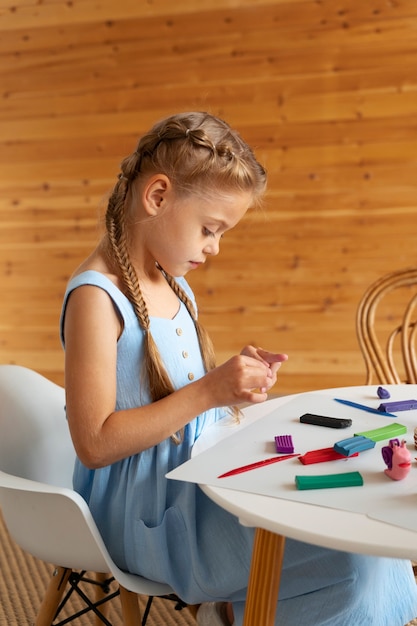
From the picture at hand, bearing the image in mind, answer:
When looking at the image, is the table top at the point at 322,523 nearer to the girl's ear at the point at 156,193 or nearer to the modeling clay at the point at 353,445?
the modeling clay at the point at 353,445

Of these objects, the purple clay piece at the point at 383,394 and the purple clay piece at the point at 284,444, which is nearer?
the purple clay piece at the point at 284,444

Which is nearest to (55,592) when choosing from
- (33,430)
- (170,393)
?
(33,430)

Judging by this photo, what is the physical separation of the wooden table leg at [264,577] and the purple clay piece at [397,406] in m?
0.40

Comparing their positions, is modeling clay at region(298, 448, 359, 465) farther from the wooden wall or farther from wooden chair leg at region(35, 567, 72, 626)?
the wooden wall

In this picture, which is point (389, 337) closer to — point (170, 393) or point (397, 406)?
point (397, 406)

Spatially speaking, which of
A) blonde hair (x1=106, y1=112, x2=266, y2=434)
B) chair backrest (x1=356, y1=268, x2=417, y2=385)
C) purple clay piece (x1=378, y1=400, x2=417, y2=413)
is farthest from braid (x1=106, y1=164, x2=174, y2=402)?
chair backrest (x1=356, y1=268, x2=417, y2=385)

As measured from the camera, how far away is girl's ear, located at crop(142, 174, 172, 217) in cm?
115

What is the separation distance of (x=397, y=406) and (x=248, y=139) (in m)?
2.38

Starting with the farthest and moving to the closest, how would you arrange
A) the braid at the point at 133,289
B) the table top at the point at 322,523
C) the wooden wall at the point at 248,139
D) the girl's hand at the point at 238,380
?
the wooden wall at the point at 248,139 < the braid at the point at 133,289 < the girl's hand at the point at 238,380 < the table top at the point at 322,523

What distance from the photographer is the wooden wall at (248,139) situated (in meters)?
3.21

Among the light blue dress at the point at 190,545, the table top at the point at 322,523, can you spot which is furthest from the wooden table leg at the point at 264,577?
the light blue dress at the point at 190,545

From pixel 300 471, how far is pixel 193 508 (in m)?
0.23

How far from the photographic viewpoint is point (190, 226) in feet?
3.78

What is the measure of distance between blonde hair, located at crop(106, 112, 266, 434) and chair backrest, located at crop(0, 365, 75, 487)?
30cm
